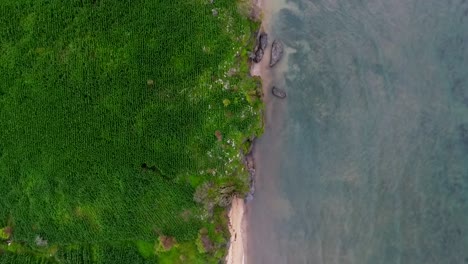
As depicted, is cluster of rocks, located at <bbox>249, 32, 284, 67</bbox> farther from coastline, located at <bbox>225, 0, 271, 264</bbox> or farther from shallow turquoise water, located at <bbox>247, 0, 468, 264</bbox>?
shallow turquoise water, located at <bbox>247, 0, 468, 264</bbox>

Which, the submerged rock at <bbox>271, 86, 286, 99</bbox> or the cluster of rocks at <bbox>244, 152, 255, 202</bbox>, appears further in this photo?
the submerged rock at <bbox>271, 86, 286, 99</bbox>

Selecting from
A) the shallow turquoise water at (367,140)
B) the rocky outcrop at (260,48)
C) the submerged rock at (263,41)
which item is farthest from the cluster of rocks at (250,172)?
the submerged rock at (263,41)

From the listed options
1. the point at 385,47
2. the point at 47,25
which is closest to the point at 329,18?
the point at 385,47

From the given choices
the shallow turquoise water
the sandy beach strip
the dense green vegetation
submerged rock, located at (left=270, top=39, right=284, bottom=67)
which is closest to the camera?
the dense green vegetation

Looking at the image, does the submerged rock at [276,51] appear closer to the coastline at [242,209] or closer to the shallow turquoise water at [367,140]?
the coastline at [242,209]

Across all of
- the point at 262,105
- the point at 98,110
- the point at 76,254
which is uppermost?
the point at 262,105

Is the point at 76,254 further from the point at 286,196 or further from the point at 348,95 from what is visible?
the point at 348,95

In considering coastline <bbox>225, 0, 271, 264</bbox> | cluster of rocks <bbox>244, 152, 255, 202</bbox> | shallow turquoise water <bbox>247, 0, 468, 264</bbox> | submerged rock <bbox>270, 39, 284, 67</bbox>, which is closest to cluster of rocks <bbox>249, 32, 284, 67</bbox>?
submerged rock <bbox>270, 39, 284, 67</bbox>
